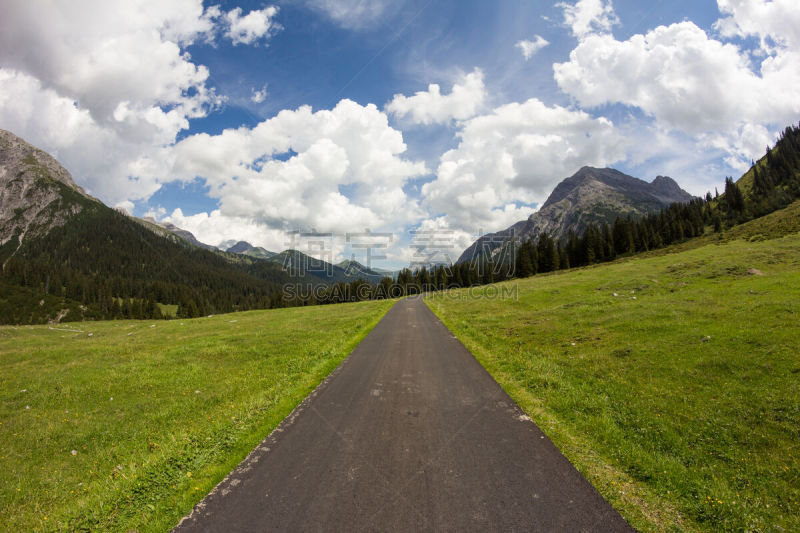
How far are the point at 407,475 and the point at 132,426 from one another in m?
9.20

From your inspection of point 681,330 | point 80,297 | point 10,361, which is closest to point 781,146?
point 681,330

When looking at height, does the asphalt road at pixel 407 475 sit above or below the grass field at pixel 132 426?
above

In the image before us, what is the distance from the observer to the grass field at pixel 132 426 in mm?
5625

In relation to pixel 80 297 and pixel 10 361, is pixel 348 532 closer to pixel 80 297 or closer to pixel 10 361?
pixel 10 361

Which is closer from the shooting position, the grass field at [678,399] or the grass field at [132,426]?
the grass field at [678,399]

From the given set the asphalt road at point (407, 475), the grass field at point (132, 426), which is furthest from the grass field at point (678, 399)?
the grass field at point (132, 426)

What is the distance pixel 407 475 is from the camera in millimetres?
5715

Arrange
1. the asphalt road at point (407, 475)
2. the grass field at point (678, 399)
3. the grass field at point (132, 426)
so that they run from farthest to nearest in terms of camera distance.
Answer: the grass field at point (132, 426)
the grass field at point (678, 399)
the asphalt road at point (407, 475)

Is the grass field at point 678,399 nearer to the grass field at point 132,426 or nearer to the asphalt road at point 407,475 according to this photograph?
the asphalt road at point 407,475

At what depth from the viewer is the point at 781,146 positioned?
14512cm

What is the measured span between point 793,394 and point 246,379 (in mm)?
18138

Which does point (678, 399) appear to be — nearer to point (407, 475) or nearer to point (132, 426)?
point (407, 475)

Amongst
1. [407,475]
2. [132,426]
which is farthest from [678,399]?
[132,426]

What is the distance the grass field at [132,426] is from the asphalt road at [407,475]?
0.97 metres
